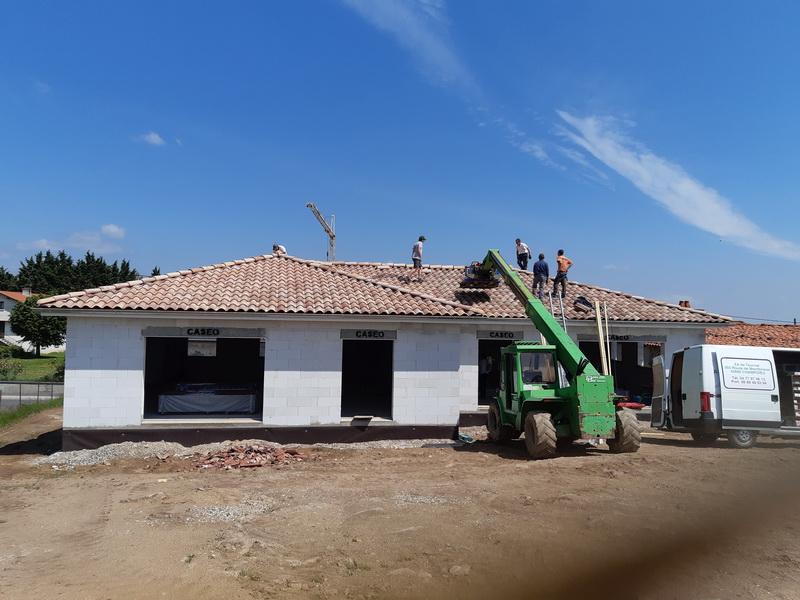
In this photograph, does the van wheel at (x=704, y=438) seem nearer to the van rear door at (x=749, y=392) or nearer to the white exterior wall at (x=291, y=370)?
the van rear door at (x=749, y=392)

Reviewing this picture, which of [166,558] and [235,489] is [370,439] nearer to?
[235,489]

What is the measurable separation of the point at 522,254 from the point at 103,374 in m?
16.1

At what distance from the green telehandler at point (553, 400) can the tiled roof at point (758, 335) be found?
1769 cm

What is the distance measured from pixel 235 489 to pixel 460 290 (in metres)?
12.9

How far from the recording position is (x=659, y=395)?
15.4m

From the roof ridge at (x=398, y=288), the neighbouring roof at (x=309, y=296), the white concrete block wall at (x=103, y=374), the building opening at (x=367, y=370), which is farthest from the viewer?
the building opening at (x=367, y=370)

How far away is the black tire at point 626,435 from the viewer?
12125 millimetres

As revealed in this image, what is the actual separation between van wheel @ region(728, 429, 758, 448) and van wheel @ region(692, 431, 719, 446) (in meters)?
0.64

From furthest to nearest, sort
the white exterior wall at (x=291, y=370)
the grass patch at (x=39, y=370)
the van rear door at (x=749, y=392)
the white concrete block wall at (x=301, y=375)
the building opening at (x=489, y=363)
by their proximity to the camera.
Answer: the grass patch at (x=39, y=370) < the building opening at (x=489, y=363) < the white concrete block wall at (x=301, y=375) < the white exterior wall at (x=291, y=370) < the van rear door at (x=749, y=392)

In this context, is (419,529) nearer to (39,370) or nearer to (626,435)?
(626,435)

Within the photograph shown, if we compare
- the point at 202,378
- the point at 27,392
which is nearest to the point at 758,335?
the point at 202,378

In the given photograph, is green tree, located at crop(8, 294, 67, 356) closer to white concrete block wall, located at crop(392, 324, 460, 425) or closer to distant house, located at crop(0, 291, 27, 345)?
distant house, located at crop(0, 291, 27, 345)

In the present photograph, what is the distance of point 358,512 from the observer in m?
8.49

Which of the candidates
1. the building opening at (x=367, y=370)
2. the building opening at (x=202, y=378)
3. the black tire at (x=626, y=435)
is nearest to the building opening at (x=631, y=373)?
the building opening at (x=367, y=370)
